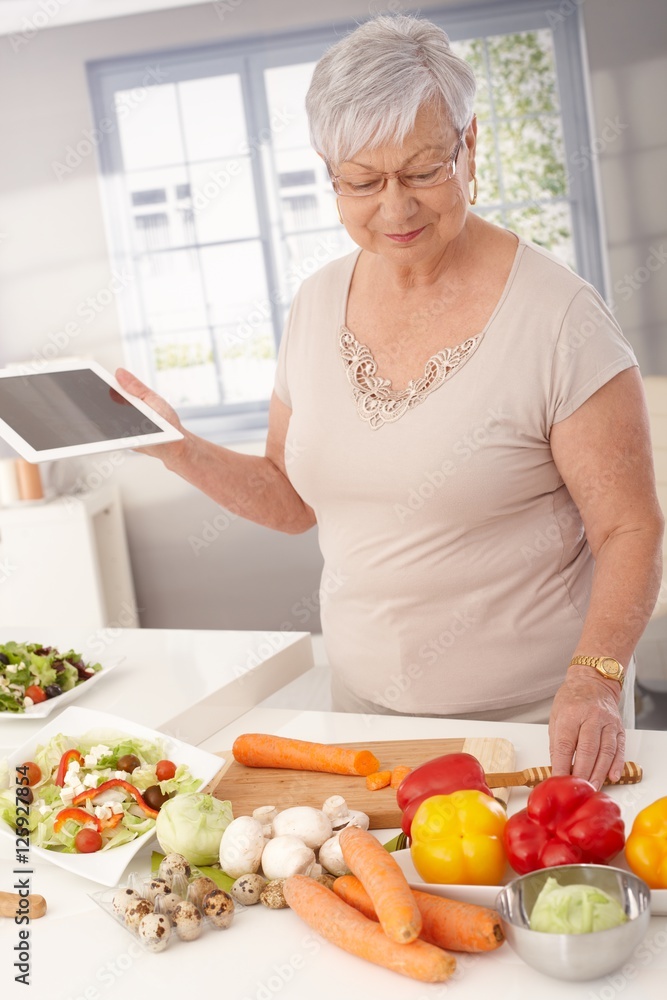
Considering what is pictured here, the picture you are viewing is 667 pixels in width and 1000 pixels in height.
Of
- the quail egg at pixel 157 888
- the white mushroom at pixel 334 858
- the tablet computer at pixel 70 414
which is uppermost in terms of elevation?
the tablet computer at pixel 70 414

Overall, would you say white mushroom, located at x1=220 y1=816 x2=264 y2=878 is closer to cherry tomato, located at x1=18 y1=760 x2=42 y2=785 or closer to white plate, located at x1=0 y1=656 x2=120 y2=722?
cherry tomato, located at x1=18 y1=760 x2=42 y2=785

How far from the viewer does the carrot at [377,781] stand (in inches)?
48.1

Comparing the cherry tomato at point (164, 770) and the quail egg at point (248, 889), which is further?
the cherry tomato at point (164, 770)

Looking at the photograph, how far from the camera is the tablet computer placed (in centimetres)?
134

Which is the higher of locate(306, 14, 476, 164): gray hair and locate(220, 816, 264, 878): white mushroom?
locate(306, 14, 476, 164): gray hair

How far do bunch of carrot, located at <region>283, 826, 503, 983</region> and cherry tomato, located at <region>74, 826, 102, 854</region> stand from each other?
23cm

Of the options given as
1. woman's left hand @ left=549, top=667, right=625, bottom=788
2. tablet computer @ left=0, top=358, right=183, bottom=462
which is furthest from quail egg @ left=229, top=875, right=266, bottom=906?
tablet computer @ left=0, top=358, right=183, bottom=462

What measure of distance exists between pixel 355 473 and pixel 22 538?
8.80 ft

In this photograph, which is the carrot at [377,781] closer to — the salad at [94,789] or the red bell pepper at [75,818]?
the salad at [94,789]

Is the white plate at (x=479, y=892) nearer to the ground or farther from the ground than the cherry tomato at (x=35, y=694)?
nearer to the ground

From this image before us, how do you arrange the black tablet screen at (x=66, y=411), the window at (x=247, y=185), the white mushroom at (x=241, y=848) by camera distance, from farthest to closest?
the window at (x=247, y=185) → the black tablet screen at (x=66, y=411) → the white mushroom at (x=241, y=848)

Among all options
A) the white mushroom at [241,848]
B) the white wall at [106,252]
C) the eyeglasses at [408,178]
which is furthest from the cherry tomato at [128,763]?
the white wall at [106,252]

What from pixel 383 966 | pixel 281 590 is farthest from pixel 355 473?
pixel 281 590

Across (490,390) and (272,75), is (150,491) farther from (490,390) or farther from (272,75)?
(490,390)
